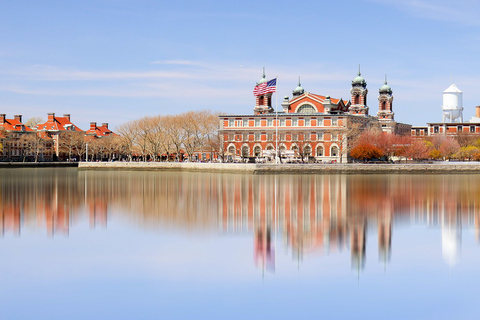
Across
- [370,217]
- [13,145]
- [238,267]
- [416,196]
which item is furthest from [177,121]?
[238,267]

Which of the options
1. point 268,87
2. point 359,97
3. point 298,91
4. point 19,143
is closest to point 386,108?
point 359,97

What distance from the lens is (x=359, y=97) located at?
403 feet

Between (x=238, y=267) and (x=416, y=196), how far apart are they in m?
25.2

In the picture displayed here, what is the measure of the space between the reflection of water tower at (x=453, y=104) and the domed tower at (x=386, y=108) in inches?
899

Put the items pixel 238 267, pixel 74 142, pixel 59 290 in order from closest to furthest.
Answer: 1. pixel 59 290
2. pixel 238 267
3. pixel 74 142

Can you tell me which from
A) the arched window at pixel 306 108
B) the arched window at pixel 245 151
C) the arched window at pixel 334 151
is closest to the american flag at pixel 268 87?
the arched window at pixel 334 151

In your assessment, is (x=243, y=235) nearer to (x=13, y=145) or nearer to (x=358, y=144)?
(x=358, y=144)

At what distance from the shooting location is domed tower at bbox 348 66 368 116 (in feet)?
400

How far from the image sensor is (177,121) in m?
107

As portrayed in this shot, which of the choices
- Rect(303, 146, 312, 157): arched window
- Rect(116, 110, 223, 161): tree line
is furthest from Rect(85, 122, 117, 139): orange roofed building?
Rect(303, 146, 312, 157): arched window

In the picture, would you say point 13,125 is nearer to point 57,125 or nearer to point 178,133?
point 57,125

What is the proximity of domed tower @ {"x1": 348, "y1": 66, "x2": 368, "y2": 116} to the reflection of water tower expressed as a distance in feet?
107

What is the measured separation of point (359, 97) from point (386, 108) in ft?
33.7

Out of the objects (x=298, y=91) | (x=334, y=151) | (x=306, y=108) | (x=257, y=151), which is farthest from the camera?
(x=298, y=91)
